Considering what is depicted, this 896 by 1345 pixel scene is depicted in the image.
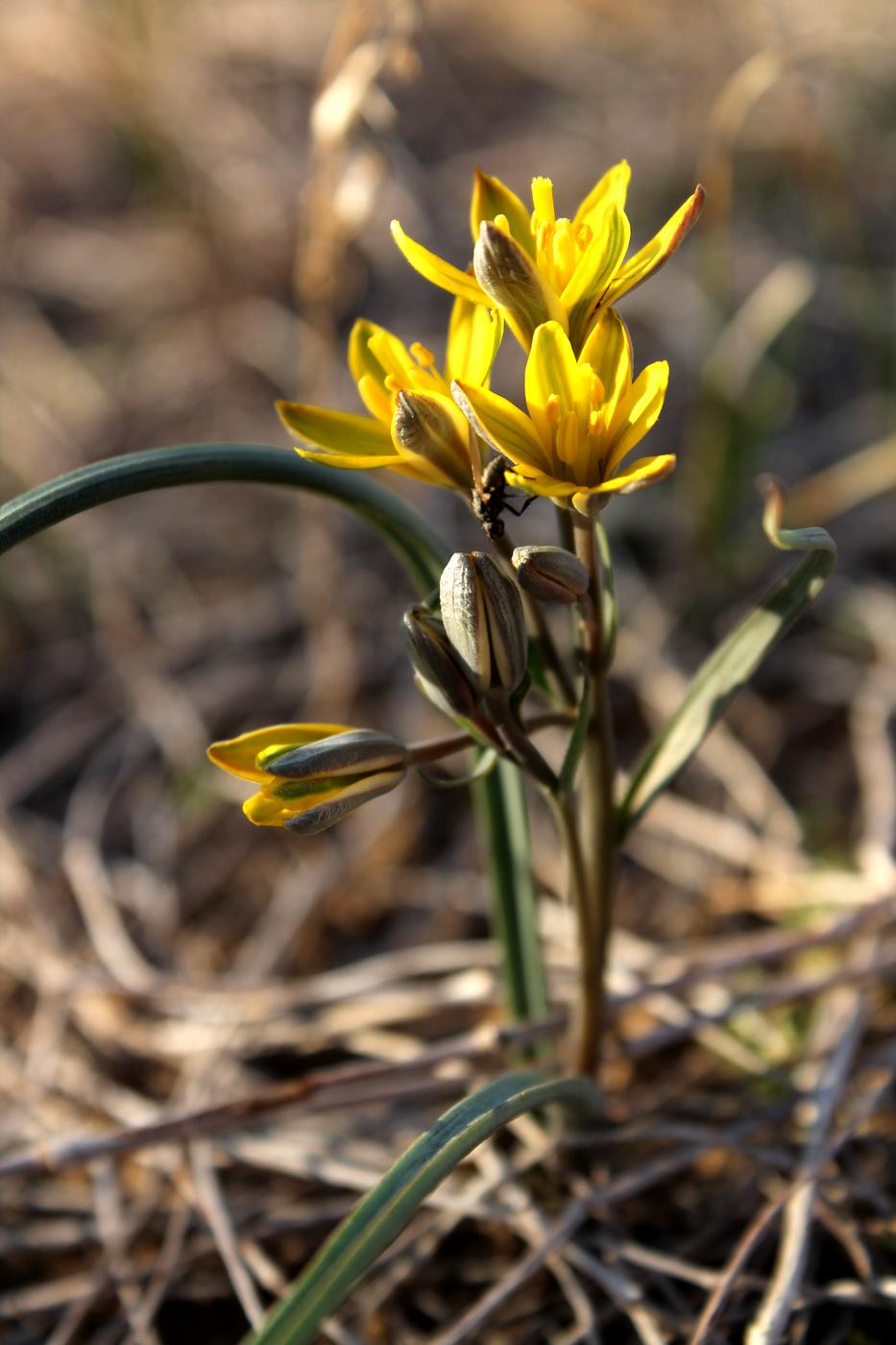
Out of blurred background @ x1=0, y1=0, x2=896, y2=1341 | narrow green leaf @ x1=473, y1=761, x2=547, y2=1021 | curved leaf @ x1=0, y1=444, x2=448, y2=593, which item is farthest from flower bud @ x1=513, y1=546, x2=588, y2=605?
blurred background @ x1=0, y1=0, x2=896, y2=1341

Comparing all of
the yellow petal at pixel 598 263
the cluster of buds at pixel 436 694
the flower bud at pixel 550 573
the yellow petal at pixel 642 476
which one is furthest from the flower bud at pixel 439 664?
the yellow petal at pixel 598 263

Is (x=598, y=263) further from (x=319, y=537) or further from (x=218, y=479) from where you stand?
(x=319, y=537)

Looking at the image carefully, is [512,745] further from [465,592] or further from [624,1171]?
[624,1171]

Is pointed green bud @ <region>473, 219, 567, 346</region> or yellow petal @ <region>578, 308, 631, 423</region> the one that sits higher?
pointed green bud @ <region>473, 219, 567, 346</region>

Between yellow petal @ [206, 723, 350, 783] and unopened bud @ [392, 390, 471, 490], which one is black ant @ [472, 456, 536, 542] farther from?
yellow petal @ [206, 723, 350, 783]

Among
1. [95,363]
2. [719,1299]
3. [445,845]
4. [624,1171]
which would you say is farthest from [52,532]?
[719,1299]

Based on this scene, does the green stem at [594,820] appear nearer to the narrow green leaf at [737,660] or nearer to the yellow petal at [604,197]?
the narrow green leaf at [737,660]

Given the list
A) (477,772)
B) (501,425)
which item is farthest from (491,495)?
(477,772)
